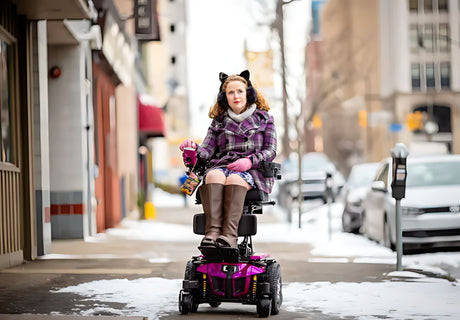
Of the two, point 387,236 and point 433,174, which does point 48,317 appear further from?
point 433,174

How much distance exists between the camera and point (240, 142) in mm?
7625

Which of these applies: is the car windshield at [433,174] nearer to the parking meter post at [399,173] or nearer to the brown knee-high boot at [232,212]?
the parking meter post at [399,173]

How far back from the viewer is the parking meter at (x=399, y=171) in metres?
10.6

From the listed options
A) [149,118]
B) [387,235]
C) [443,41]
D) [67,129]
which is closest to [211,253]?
[387,235]

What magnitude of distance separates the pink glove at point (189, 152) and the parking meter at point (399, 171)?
3809 millimetres

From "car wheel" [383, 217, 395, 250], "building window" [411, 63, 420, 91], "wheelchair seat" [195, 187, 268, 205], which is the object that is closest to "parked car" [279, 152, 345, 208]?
"car wheel" [383, 217, 395, 250]

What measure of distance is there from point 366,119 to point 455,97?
73.6 feet

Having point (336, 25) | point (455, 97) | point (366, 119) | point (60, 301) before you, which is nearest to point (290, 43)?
point (366, 119)

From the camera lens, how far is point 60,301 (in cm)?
814

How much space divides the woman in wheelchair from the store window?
14.5 ft

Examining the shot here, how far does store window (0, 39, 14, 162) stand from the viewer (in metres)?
11.4

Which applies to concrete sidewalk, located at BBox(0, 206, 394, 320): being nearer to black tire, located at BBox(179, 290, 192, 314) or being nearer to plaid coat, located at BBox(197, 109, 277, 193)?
black tire, located at BBox(179, 290, 192, 314)

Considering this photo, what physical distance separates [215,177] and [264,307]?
1.13m

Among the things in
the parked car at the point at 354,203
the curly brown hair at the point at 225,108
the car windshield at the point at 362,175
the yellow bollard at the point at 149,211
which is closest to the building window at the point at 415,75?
the yellow bollard at the point at 149,211
